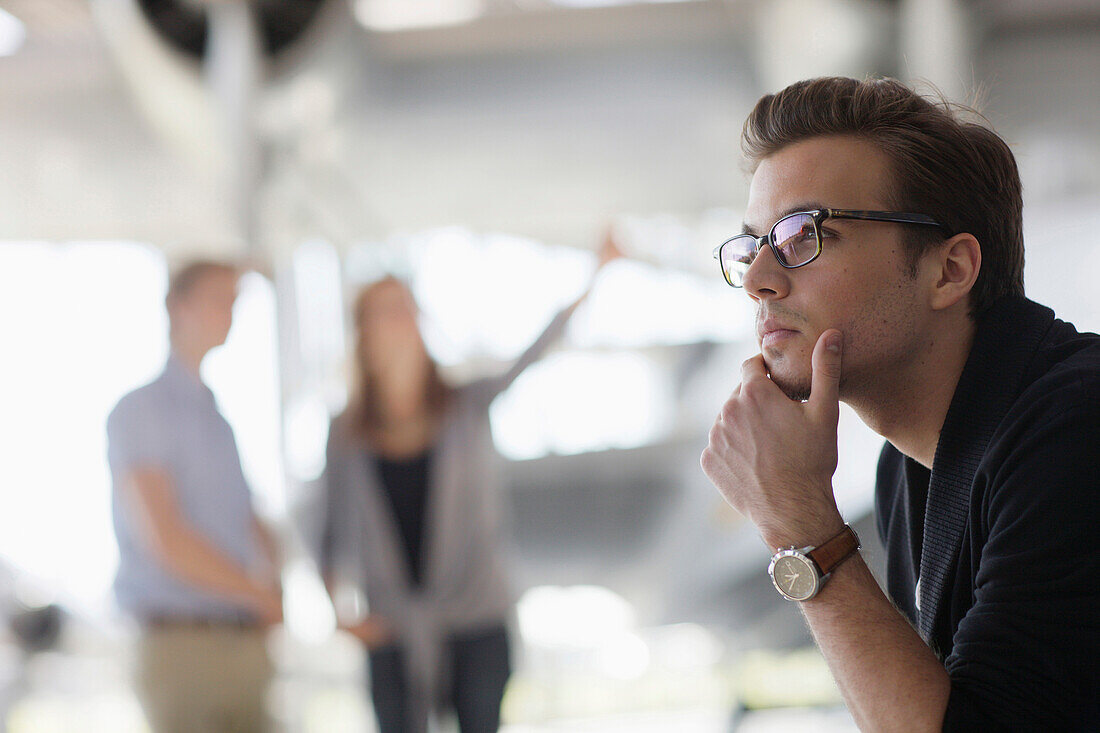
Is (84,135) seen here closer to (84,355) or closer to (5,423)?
(84,355)

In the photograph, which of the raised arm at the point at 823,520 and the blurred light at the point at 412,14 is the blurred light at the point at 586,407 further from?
the raised arm at the point at 823,520

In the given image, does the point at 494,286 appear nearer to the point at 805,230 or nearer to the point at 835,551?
the point at 805,230

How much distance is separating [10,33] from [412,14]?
5.19 ft

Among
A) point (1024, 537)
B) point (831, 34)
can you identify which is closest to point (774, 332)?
point (1024, 537)

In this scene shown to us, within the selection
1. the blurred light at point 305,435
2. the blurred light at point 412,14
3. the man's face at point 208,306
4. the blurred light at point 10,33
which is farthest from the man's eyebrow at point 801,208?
the blurred light at point 10,33

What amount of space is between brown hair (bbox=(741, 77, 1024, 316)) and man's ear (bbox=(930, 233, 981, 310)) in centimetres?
1

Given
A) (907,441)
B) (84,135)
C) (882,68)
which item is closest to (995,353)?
(907,441)

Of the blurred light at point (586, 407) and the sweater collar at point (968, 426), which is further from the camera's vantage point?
the blurred light at point (586, 407)

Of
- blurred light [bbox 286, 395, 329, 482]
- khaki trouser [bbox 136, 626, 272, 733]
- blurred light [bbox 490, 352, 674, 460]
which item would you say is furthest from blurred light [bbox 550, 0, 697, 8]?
khaki trouser [bbox 136, 626, 272, 733]

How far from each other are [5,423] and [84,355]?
51cm

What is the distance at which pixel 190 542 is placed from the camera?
74.4 inches

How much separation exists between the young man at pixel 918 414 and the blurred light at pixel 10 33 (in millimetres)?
3666

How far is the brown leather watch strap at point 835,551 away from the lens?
2.46 ft

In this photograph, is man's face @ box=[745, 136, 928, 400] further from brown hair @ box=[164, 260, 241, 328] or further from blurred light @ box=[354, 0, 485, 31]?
blurred light @ box=[354, 0, 485, 31]
